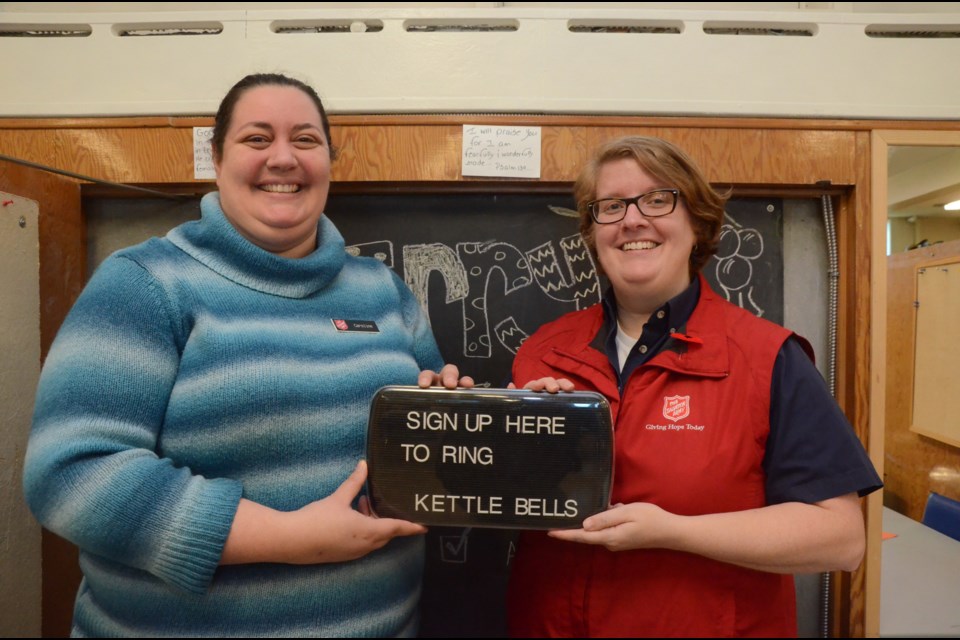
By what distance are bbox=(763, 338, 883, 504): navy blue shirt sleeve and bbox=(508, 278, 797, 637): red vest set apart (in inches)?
0.8

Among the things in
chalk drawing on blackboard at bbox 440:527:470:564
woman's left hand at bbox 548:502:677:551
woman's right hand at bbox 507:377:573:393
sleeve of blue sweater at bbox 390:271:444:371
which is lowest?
chalk drawing on blackboard at bbox 440:527:470:564

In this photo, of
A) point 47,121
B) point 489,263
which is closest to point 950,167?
point 489,263

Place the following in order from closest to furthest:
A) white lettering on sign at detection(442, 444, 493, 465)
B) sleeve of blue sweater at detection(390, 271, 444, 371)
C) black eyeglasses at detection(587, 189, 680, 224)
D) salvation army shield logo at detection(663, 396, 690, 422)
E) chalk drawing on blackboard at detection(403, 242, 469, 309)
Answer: white lettering on sign at detection(442, 444, 493, 465)
salvation army shield logo at detection(663, 396, 690, 422)
black eyeglasses at detection(587, 189, 680, 224)
sleeve of blue sweater at detection(390, 271, 444, 371)
chalk drawing on blackboard at detection(403, 242, 469, 309)

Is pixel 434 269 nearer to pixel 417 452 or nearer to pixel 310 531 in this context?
pixel 417 452

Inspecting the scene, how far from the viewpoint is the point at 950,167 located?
1489 millimetres

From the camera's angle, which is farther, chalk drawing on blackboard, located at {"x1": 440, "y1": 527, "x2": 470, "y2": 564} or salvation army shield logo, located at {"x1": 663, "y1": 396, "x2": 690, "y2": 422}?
chalk drawing on blackboard, located at {"x1": 440, "y1": 527, "x2": 470, "y2": 564}

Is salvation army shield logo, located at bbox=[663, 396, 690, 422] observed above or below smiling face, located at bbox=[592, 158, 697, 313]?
below

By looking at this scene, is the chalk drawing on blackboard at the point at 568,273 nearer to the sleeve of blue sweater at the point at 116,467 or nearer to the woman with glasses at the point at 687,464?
the woman with glasses at the point at 687,464

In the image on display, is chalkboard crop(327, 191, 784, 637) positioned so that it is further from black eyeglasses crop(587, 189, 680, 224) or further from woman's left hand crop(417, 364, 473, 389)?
woman's left hand crop(417, 364, 473, 389)

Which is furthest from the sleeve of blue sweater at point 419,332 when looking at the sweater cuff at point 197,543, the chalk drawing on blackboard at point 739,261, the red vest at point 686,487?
the chalk drawing on blackboard at point 739,261

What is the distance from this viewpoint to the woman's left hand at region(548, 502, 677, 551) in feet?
2.74

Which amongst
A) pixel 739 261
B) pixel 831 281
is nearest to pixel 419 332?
pixel 739 261

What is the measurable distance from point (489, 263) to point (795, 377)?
0.88 metres

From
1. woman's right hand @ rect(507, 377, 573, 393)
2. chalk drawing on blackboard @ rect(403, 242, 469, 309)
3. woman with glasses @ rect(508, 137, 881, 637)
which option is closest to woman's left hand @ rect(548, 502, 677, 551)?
woman with glasses @ rect(508, 137, 881, 637)
